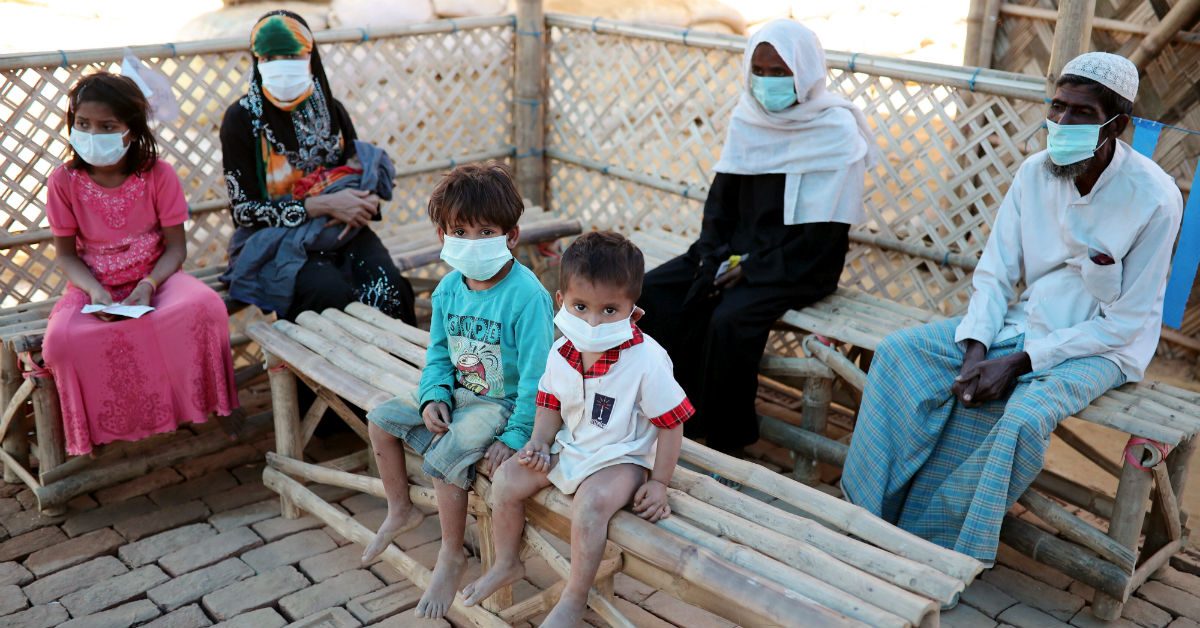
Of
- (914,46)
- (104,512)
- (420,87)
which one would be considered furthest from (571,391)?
(914,46)

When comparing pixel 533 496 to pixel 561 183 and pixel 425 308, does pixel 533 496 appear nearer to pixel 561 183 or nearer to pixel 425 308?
pixel 425 308

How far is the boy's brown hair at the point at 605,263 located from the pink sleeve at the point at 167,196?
225 cm

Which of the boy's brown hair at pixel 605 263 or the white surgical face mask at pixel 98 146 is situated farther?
the white surgical face mask at pixel 98 146

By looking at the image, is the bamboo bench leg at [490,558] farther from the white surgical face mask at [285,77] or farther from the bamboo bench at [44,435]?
the white surgical face mask at [285,77]

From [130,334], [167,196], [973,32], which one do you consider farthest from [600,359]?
[973,32]

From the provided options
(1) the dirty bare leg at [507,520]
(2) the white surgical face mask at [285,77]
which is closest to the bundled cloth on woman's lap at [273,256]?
(2) the white surgical face mask at [285,77]

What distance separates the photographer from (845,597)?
2.16 meters

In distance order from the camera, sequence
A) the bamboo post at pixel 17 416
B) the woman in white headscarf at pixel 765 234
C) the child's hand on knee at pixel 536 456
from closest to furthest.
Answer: the child's hand on knee at pixel 536 456, the bamboo post at pixel 17 416, the woman in white headscarf at pixel 765 234

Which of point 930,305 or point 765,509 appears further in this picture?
point 930,305

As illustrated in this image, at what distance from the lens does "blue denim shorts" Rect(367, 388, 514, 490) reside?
9.10 ft

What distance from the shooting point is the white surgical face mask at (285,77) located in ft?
13.2

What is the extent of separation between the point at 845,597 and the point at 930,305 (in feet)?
8.93

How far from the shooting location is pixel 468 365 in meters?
2.93

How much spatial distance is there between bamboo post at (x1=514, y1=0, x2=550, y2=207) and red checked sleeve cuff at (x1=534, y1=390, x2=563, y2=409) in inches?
134
